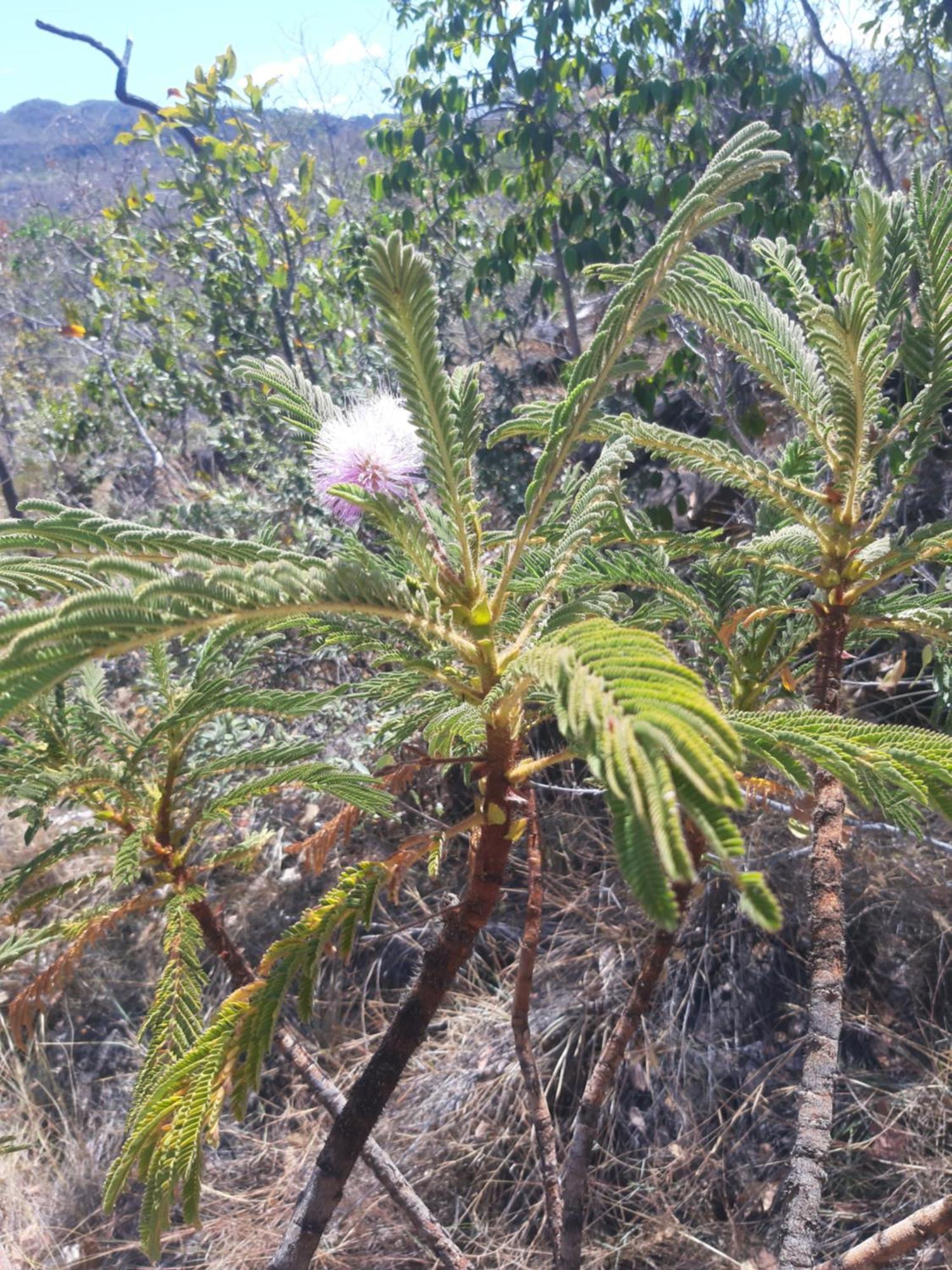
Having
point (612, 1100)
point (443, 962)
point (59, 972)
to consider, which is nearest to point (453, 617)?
point (443, 962)

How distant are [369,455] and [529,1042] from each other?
1.11 metres

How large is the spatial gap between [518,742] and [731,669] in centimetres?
49

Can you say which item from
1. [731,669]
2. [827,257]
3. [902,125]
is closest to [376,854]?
[731,669]

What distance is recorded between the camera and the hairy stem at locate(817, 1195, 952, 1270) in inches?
41.4

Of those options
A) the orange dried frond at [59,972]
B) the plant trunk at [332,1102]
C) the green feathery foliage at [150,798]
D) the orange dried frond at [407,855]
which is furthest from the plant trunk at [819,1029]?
the orange dried frond at [59,972]

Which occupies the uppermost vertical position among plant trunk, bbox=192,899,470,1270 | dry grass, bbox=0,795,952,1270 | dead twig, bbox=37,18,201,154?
dead twig, bbox=37,18,201,154

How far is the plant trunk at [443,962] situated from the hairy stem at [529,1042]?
291mm

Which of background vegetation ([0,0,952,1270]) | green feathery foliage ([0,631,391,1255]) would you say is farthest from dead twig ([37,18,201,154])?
green feathery foliage ([0,631,391,1255])

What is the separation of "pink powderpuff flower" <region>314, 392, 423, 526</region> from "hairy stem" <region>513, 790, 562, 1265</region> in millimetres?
608

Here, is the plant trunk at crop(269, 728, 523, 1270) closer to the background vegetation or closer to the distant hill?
the background vegetation

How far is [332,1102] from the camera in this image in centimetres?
154

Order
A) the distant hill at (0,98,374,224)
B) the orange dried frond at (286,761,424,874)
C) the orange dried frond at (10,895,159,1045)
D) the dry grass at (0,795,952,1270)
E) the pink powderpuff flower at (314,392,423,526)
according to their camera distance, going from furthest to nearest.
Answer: the distant hill at (0,98,374,224), the dry grass at (0,795,952,1270), the orange dried frond at (10,895,159,1045), the orange dried frond at (286,761,424,874), the pink powderpuff flower at (314,392,423,526)

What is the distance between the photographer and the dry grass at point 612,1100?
2203 millimetres

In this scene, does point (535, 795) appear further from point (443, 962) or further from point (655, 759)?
point (655, 759)
